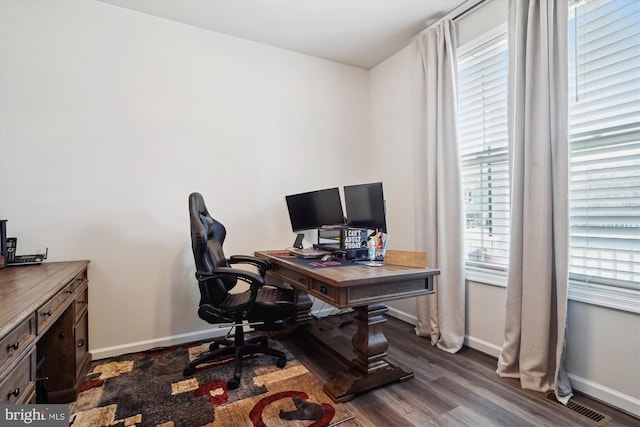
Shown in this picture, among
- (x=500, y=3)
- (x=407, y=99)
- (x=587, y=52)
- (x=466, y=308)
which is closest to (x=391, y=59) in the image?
(x=407, y=99)

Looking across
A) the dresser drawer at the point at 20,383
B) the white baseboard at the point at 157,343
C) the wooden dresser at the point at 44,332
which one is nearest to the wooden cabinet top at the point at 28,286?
the wooden dresser at the point at 44,332

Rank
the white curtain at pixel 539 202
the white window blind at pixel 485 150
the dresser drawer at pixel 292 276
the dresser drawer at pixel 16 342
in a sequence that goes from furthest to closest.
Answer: the white window blind at pixel 485 150, the dresser drawer at pixel 292 276, the white curtain at pixel 539 202, the dresser drawer at pixel 16 342

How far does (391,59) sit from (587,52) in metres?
1.84

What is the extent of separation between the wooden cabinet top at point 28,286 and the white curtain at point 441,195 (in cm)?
257

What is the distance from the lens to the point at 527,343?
1.99 meters

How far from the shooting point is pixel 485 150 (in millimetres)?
2480

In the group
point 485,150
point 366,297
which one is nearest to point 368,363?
point 366,297

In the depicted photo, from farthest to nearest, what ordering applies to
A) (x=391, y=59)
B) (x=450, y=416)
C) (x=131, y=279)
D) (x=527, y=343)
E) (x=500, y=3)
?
(x=391, y=59)
(x=131, y=279)
(x=500, y=3)
(x=527, y=343)
(x=450, y=416)

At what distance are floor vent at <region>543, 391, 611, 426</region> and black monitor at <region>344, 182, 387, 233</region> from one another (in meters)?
1.41

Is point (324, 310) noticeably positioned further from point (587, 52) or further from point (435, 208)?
point (587, 52)

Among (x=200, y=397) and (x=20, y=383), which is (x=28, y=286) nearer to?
(x=20, y=383)

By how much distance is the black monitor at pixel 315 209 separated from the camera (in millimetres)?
2701

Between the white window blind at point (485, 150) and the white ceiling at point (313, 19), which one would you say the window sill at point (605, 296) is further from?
the white ceiling at point (313, 19)

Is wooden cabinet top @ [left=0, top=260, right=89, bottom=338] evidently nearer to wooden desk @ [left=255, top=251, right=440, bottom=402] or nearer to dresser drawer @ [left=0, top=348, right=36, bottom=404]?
dresser drawer @ [left=0, top=348, right=36, bottom=404]
